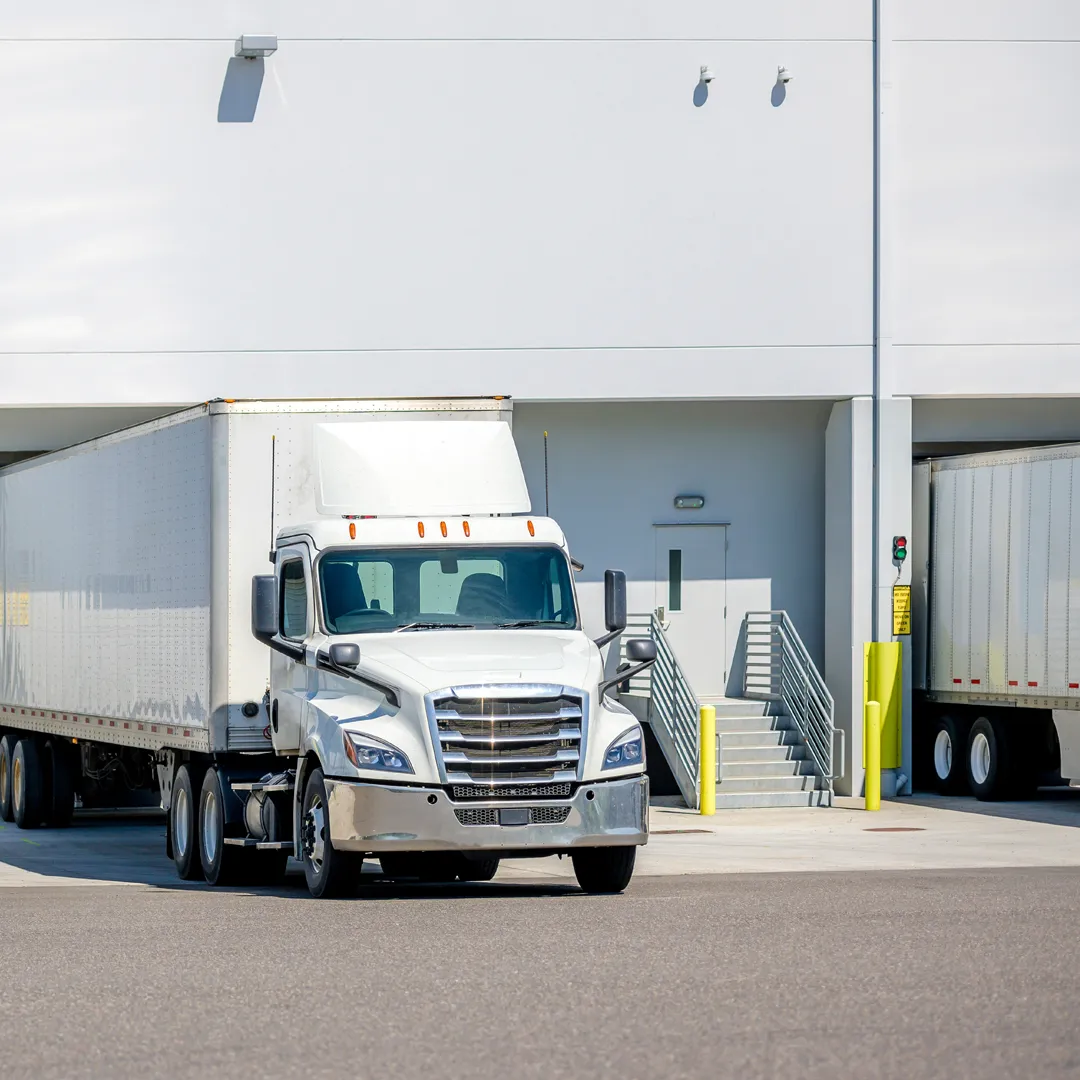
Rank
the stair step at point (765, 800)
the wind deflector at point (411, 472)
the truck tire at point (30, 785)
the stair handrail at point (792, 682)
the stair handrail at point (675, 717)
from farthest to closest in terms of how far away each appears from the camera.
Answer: the stair handrail at point (792, 682)
the stair handrail at point (675, 717)
the stair step at point (765, 800)
the truck tire at point (30, 785)
the wind deflector at point (411, 472)

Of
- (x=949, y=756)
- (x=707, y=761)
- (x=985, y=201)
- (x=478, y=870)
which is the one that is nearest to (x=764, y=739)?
(x=707, y=761)

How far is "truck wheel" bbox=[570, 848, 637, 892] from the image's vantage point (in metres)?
14.5

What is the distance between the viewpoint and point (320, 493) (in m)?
15.7

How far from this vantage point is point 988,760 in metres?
25.1

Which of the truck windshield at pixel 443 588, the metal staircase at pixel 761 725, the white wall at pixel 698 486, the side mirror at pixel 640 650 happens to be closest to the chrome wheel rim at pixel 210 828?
the truck windshield at pixel 443 588

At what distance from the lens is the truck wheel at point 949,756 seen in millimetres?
25797

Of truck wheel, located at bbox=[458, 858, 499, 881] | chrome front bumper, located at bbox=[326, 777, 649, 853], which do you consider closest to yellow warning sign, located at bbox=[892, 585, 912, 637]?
truck wheel, located at bbox=[458, 858, 499, 881]

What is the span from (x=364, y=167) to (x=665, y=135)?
12.2 ft

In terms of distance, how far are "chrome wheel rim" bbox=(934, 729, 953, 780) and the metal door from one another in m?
2.84

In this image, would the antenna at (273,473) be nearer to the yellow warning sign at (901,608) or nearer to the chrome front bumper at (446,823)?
the chrome front bumper at (446,823)

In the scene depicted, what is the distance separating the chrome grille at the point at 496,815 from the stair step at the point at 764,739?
37.4 feet

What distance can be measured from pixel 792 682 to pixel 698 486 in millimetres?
2895

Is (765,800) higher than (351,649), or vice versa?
(351,649)

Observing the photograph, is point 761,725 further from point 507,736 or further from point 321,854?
point 507,736
